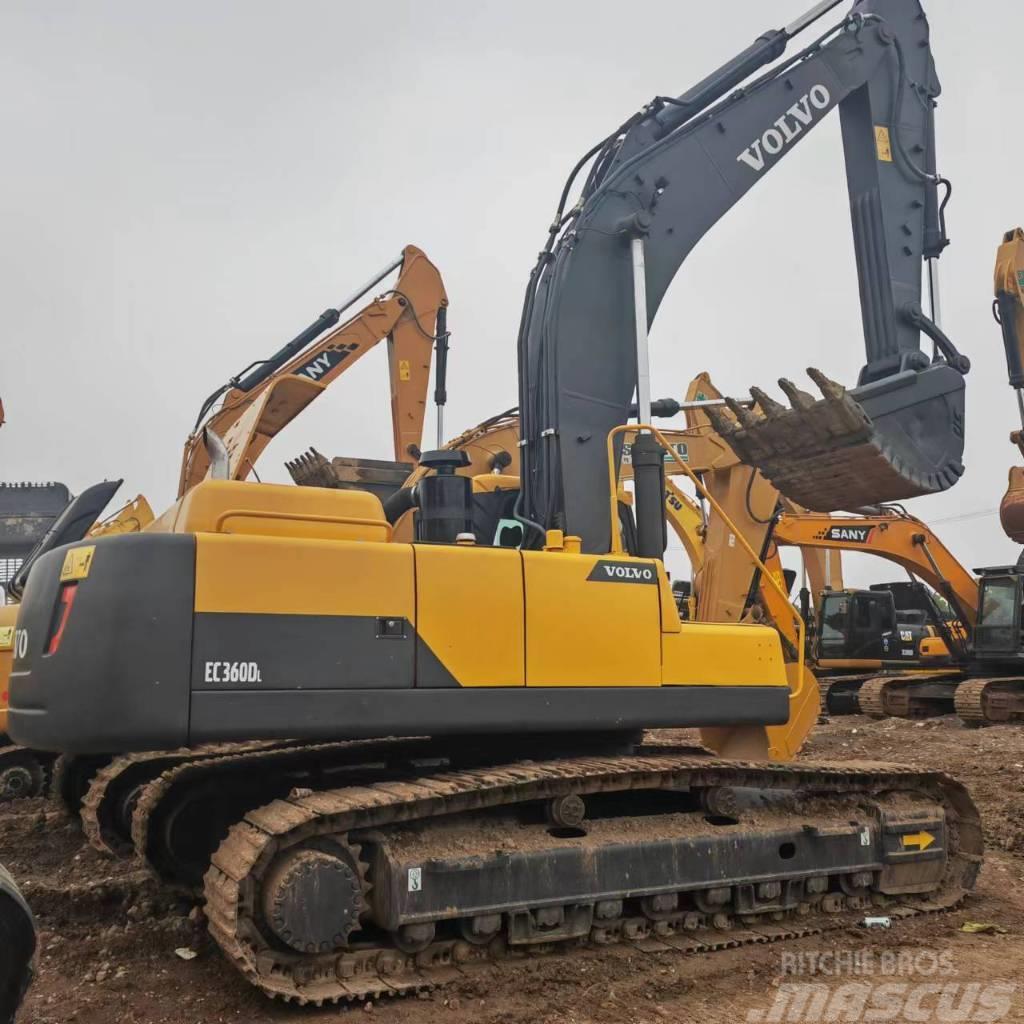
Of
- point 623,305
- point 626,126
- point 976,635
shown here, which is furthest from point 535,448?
point 976,635

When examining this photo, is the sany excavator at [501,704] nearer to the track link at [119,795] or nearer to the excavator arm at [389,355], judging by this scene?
the track link at [119,795]

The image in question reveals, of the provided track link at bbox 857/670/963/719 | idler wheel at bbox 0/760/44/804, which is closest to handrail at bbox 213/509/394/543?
idler wheel at bbox 0/760/44/804

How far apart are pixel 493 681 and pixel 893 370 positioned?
4270 millimetres

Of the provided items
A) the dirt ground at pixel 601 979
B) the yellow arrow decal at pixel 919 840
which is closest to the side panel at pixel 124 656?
the dirt ground at pixel 601 979

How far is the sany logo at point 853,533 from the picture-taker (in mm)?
17297

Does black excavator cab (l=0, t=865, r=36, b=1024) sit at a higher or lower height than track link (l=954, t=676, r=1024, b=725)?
lower

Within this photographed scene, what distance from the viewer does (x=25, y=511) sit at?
4512 cm

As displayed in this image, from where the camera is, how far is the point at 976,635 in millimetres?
16188

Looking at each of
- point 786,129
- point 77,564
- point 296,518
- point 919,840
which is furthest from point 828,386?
point 77,564

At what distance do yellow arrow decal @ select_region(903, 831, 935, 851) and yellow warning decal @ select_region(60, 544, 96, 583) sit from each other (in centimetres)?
423

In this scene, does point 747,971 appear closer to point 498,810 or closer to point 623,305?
point 498,810

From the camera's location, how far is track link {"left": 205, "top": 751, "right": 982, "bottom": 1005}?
4164mm

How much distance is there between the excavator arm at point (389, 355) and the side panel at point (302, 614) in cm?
924

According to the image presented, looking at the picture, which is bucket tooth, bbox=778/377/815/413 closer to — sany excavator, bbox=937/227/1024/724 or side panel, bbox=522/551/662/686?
side panel, bbox=522/551/662/686
